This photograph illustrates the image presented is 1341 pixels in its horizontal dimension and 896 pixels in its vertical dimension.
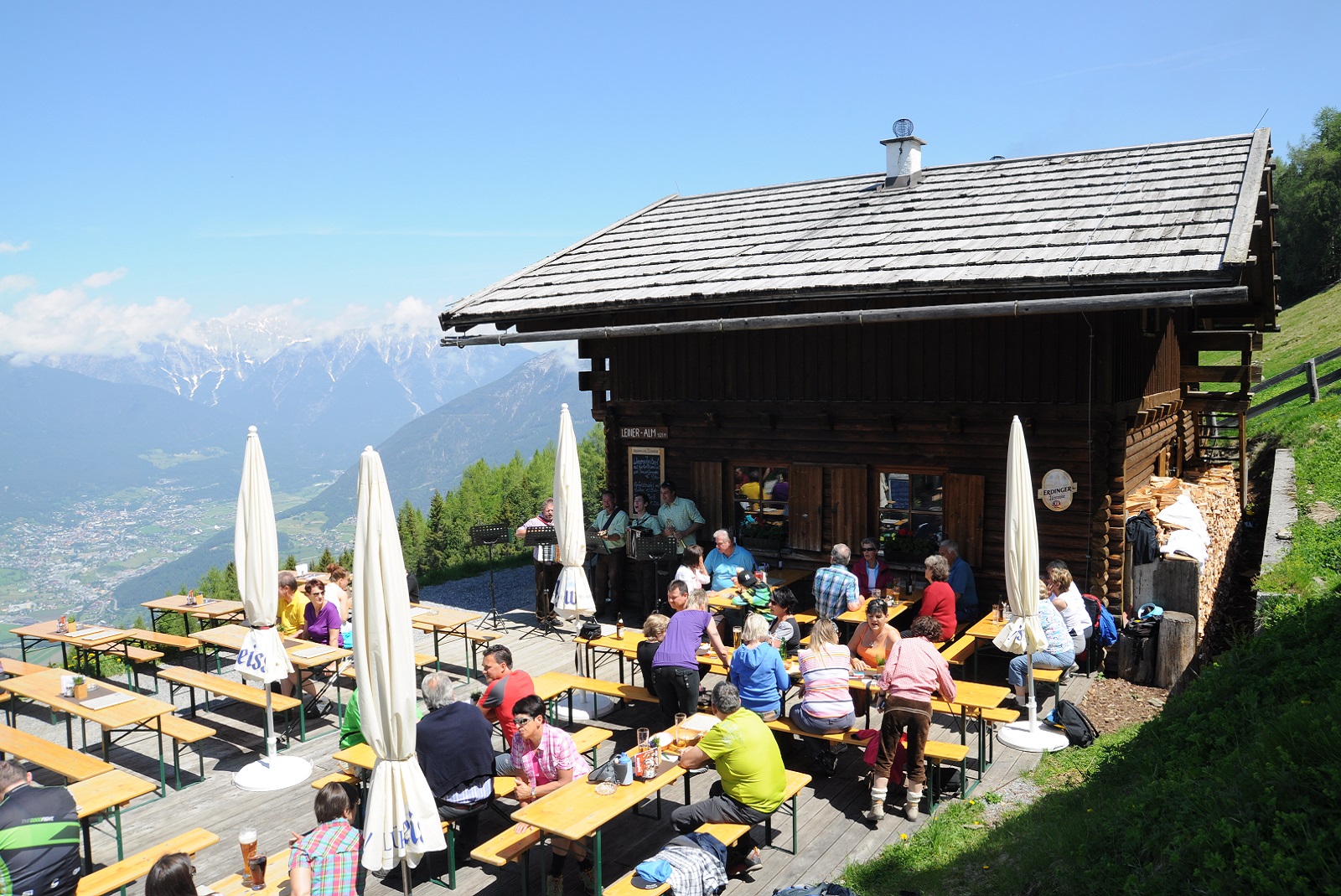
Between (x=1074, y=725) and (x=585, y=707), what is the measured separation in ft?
16.1

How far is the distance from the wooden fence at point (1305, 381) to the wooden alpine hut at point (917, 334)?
9421 millimetres

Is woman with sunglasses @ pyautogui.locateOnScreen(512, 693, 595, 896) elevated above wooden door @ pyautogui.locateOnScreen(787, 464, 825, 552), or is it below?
below

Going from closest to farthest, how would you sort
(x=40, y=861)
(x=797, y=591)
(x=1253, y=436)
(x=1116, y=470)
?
(x=40, y=861) → (x=1116, y=470) → (x=797, y=591) → (x=1253, y=436)

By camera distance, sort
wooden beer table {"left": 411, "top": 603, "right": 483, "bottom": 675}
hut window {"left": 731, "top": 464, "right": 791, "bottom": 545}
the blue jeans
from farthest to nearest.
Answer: hut window {"left": 731, "top": 464, "right": 791, "bottom": 545}, wooden beer table {"left": 411, "top": 603, "right": 483, "bottom": 675}, the blue jeans

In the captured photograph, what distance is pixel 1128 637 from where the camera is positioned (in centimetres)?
983

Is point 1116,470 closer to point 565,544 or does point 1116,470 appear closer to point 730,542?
point 730,542

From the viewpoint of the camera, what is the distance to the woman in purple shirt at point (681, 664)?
8141mm

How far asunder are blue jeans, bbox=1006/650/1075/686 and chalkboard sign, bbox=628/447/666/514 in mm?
6224

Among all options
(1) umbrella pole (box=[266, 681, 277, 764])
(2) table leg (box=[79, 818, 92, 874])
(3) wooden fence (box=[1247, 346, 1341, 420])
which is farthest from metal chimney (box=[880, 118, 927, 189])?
(3) wooden fence (box=[1247, 346, 1341, 420])

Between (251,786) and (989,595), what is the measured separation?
850 centimetres

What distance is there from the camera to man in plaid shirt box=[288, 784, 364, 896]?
5.08 m

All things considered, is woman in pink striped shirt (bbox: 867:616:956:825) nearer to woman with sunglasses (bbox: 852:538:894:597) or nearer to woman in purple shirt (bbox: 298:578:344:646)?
woman with sunglasses (bbox: 852:538:894:597)

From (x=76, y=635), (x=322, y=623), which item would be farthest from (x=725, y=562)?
(x=76, y=635)

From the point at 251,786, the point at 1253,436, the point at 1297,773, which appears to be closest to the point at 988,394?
the point at 1297,773
